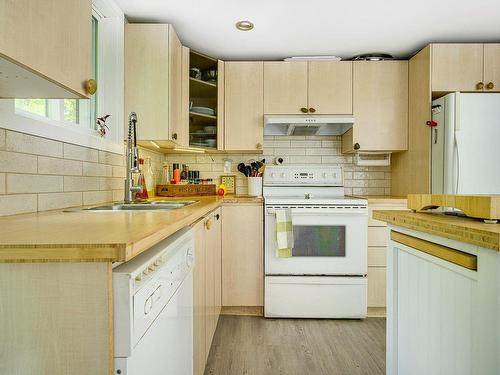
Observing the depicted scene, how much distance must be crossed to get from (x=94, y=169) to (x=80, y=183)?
0.17 m

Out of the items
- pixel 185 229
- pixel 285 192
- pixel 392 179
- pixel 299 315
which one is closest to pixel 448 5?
pixel 392 179

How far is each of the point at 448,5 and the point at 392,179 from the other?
1557 mm

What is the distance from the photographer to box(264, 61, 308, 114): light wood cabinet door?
9.57 feet

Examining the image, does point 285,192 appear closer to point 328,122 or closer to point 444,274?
point 328,122

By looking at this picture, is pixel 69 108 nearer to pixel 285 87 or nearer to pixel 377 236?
pixel 285 87

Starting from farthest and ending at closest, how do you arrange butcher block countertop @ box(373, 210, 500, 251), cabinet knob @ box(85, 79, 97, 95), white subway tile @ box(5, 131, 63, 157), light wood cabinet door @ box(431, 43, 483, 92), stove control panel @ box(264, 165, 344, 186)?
1. stove control panel @ box(264, 165, 344, 186)
2. light wood cabinet door @ box(431, 43, 483, 92)
3. white subway tile @ box(5, 131, 63, 157)
4. cabinet knob @ box(85, 79, 97, 95)
5. butcher block countertop @ box(373, 210, 500, 251)

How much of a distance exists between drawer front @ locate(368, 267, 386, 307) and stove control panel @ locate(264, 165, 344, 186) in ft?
2.98

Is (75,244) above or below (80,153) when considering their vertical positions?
below

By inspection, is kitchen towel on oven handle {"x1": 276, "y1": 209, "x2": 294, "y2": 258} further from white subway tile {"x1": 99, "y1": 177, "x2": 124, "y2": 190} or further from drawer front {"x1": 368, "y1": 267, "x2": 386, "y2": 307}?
white subway tile {"x1": 99, "y1": 177, "x2": 124, "y2": 190}

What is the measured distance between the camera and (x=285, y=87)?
2.92 meters

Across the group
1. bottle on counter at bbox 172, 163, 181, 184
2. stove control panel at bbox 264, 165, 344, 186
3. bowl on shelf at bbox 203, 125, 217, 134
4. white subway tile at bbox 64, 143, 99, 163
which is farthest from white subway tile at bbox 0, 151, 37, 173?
stove control panel at bbox 264, 165, 344, 186

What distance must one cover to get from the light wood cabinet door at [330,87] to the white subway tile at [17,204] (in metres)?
2.25

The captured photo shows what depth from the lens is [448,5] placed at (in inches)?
85.8

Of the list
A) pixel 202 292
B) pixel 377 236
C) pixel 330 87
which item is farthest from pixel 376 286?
pixel 330 87
